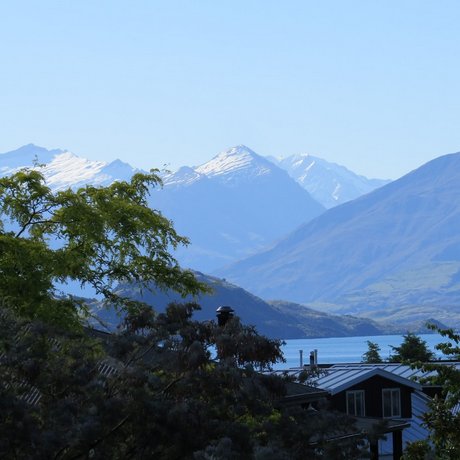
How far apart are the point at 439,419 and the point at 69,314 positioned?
11.3 metres

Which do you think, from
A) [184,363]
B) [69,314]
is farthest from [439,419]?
[184,363]

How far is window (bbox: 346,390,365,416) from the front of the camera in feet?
197

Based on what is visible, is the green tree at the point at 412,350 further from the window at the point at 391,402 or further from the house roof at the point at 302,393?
the house roof at the point at 302,393

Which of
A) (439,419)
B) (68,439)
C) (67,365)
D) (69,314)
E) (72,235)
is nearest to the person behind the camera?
(68,439)

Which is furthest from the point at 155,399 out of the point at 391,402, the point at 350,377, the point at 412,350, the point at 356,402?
the point at 412,350

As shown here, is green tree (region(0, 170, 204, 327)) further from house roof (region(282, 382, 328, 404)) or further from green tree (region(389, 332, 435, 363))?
green tree (region(389, 332, 435, 363))

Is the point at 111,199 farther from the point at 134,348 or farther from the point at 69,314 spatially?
the point at 134,348

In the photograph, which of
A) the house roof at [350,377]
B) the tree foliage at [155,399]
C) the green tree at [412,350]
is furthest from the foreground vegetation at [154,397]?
the green tree at [412,350]

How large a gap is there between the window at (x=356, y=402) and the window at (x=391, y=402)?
6.19 ft

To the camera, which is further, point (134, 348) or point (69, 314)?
point (69, 314)

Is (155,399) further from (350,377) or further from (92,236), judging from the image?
(350,377)

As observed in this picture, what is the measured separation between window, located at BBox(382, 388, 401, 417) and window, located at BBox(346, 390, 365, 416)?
74.3 inches

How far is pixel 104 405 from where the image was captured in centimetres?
1975

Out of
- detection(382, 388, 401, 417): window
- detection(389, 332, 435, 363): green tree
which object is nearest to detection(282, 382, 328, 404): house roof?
detection(382, 388, 401, 417): window
